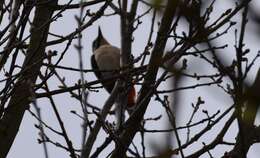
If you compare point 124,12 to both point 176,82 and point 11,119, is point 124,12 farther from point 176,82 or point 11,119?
point 176,82

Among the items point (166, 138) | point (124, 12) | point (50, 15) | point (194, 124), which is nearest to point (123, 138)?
point (194, 124)

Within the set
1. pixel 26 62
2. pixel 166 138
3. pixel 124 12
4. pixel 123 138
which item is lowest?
pixel 166 138

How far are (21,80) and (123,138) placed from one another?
107cm

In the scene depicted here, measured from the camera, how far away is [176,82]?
1302mm

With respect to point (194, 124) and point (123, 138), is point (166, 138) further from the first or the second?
point (194, 124)

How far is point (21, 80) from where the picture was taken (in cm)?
402

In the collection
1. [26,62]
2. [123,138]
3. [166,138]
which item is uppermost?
[26,62]

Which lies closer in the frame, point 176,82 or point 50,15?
point 176,82

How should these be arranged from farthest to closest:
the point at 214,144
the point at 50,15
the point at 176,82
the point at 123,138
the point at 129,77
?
the point at 50,15
the point at 129,77
the point at 214,144
the point at 123,138
the point at 176,82

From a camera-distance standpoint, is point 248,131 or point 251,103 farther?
point 248,131

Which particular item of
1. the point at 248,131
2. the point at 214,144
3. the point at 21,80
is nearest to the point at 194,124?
the point at 214,144

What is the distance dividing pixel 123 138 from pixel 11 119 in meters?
1.17

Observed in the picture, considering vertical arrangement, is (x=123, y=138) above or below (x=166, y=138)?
above

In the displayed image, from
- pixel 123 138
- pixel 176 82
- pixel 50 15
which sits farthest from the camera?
pixel 50 15
